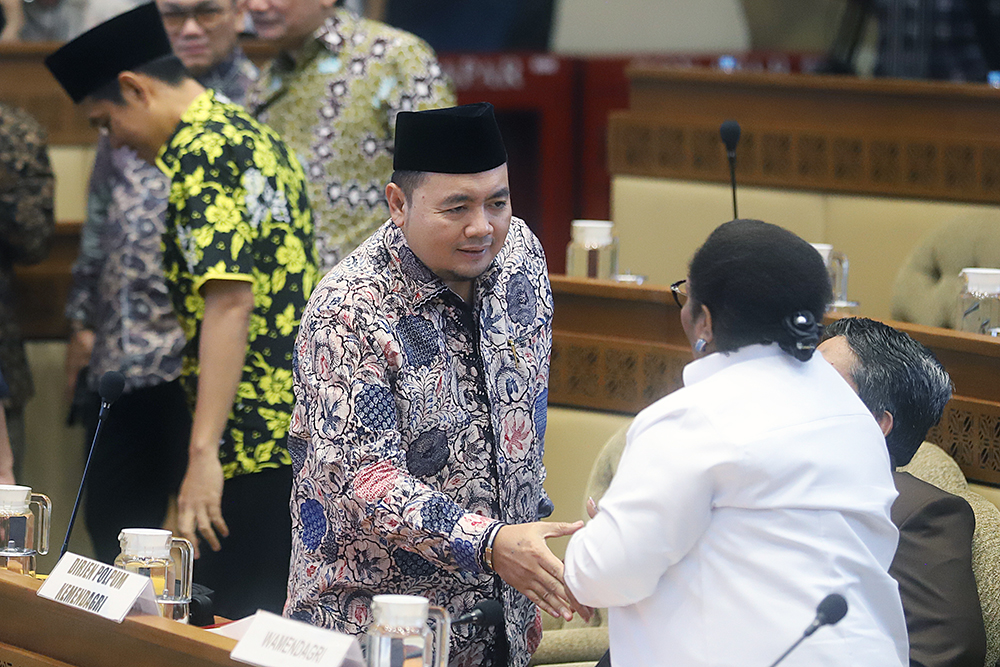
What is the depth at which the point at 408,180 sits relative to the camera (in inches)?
72.5

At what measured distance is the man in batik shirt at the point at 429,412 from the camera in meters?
1.75

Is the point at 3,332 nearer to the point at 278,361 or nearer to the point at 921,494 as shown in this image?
the point at 278,361

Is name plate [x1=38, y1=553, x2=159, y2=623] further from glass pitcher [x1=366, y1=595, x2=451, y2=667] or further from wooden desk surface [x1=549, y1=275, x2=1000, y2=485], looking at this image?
wooden desk surface [x1=549, y1=275, x2=1000, y2=485]

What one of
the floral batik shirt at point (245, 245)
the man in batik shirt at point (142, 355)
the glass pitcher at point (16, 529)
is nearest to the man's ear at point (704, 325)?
the glass pitcher at point (16, 529)

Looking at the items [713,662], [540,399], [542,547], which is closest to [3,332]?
[540,399]

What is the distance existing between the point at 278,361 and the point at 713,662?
4.33 ft

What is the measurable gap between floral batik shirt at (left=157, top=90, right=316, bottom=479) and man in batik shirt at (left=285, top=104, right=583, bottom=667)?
560 mm

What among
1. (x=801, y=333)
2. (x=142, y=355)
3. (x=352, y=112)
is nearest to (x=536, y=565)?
(x=801, y=333)

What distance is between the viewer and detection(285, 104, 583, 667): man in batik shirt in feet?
5.73

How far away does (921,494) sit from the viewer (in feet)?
6.92

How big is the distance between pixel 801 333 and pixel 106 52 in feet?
5.17

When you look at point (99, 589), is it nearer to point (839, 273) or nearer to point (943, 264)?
point (839, 273)

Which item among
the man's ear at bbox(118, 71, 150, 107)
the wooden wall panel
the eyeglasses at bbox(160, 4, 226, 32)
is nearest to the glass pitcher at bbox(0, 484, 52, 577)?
the man's ear at bbox(118, 71, 150, 107)

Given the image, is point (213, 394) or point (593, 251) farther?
point (593, 251)
